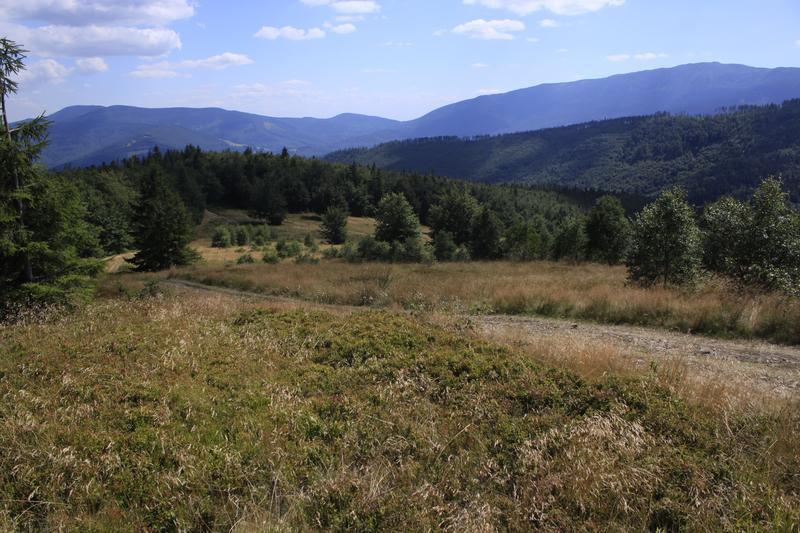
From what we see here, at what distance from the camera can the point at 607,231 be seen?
5172cm

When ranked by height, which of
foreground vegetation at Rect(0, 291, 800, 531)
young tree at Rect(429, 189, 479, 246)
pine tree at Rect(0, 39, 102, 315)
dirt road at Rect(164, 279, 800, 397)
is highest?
pine tree at Rect(0, 39, 102, 315)

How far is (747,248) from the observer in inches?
617

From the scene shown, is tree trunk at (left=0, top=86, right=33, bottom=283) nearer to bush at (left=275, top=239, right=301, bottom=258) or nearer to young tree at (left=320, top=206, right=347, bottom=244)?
bush at (left=275, top=239, right=301, bottom=258)

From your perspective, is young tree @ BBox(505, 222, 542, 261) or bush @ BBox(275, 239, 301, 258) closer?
young tree @ BBox(505, 222, 542, 261)

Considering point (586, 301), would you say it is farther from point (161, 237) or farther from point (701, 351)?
point (161, 237)

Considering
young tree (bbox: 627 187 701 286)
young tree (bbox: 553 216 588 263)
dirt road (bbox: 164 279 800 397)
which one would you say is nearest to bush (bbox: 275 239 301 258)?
young tree (bbox: 553 216 588 263)

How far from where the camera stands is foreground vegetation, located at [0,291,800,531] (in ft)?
12.1

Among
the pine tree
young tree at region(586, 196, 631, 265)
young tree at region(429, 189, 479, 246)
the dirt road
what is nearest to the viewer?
the dirt road

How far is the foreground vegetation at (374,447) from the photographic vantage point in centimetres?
369

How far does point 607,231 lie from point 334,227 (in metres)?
46.4

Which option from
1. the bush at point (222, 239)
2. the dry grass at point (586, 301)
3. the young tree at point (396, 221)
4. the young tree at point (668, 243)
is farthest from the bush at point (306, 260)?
the bush at point (222, 239)

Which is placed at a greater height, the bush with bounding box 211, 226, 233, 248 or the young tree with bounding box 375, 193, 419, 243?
the young tree with bounding box 375, 193, 419, 243

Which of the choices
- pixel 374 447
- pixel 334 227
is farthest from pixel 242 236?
pixel 374 447

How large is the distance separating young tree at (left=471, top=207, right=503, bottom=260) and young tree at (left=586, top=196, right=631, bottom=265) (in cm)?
1248
